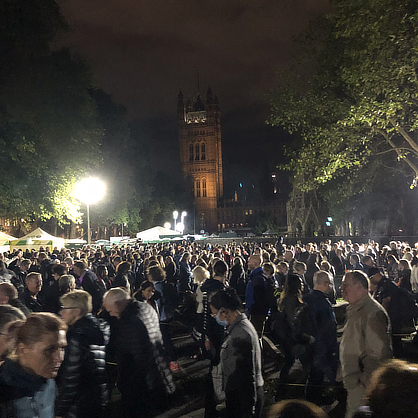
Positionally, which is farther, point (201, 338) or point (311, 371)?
point (201, 338)

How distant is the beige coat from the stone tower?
4243 inches

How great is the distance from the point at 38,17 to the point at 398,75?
515 inches

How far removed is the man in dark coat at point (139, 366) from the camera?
145 inches

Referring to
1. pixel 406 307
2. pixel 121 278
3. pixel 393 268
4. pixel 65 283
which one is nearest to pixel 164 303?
pixel 121 278

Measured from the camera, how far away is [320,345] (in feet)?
15.3

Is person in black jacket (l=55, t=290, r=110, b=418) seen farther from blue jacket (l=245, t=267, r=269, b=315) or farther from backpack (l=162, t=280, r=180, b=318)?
backpack (l=162, t=280, r=180, b=318)

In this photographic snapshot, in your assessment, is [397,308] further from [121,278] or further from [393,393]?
[121,278]

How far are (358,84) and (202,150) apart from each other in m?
104

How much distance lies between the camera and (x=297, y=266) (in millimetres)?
7836

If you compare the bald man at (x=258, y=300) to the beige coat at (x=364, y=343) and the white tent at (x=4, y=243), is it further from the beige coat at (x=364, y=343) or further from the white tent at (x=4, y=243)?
the white tent at (x=4, y=243)

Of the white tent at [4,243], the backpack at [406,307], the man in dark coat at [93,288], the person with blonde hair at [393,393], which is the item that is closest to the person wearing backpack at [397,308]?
the backpack at [406,307]

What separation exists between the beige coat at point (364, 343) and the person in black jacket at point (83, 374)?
2.16 m

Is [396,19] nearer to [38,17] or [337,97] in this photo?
[337,97]

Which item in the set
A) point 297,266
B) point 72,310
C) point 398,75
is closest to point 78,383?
point 72,310
